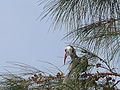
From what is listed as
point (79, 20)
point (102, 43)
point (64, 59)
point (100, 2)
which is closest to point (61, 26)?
point (79, 20)

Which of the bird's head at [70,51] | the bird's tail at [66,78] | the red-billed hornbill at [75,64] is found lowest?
the bird's tail at [66,78]

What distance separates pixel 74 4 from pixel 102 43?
33 cm

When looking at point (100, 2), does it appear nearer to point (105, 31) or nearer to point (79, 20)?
point (79, 20)

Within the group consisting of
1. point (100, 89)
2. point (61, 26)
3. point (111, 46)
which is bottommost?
point (100, 89)

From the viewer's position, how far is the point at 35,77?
1089 mm

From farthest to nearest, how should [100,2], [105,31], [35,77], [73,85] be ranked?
[100,2] → [105,31] → [35,77] → [73,85]

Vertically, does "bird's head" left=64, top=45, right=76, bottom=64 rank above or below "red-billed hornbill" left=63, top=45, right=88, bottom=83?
above

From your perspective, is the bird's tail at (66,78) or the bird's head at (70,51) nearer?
the bird's tail at (66,78)

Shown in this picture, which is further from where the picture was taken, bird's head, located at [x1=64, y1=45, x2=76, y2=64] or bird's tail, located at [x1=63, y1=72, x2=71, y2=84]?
bird's head, located at [x1=64, y1=45, x2=76, y2=64]

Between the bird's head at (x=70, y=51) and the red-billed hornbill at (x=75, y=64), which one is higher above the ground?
the bird's head at (x=70, y=51)

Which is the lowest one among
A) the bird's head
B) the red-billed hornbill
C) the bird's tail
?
the bird's tail

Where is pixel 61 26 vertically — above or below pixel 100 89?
above

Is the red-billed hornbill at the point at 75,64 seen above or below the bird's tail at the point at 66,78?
above

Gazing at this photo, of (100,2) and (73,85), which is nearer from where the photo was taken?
(73,85)
